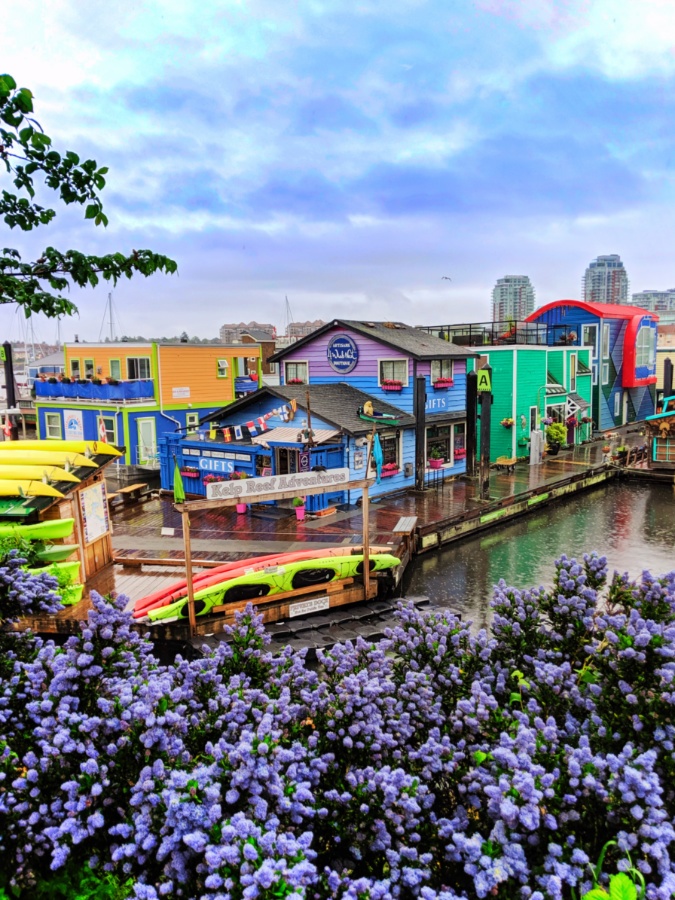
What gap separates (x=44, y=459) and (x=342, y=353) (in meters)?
18.0

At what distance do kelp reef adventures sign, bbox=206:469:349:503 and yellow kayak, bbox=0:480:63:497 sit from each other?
3.02 meters

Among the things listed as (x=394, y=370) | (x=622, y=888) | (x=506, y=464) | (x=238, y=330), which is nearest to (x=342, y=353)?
(x=394, y=370)

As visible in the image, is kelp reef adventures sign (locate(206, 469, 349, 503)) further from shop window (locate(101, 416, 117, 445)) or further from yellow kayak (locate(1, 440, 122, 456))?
shop window (locate(101, 416, 117, 445))

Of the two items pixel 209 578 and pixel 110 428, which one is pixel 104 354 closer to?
pixel 110 428

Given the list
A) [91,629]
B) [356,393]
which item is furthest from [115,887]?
[356,393]

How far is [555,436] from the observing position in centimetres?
3872

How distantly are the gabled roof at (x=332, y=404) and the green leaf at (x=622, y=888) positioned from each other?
72.3ft

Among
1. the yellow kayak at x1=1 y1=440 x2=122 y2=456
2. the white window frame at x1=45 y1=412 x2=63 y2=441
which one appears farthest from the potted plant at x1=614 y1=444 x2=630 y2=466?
the white window frame at x1=45 y1=412 x2=63 y2=441

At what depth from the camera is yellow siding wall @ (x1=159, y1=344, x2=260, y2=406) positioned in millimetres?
34719

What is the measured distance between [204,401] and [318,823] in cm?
3344

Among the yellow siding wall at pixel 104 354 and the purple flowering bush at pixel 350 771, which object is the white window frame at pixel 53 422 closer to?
the yellow siding wall at pixel 104 354

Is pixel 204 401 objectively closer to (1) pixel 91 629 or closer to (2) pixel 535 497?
(2) pixel 535 497

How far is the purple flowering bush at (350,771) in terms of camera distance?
3936 mm

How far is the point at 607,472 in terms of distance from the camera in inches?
1414
